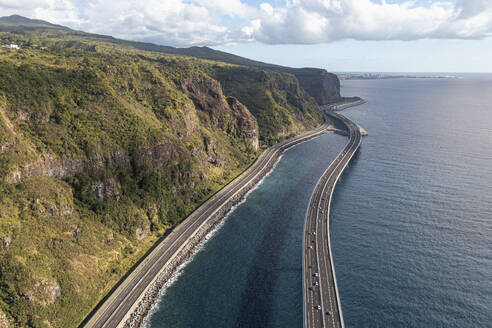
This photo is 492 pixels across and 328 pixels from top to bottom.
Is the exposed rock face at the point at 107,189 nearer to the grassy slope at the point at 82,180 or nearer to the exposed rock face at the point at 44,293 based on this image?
the grassy slope at the point at 82,180

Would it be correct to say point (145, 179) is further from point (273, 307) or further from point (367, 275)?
point (367, 275)

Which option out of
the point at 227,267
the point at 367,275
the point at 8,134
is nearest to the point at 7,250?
the point at 8,134

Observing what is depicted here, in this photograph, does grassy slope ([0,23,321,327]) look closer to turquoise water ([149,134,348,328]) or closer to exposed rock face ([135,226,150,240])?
exposed rock face ([135,226,150,240])

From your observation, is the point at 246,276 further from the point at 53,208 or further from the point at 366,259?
the point at 53,208

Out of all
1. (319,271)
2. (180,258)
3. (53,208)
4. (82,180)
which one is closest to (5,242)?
(53,208)

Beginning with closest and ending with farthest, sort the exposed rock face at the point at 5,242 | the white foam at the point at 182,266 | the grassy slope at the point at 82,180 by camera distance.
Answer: the exposed rock face at the point at 5,242, the grassy slope at the point at 82,180, the white foam at the point at 182,266

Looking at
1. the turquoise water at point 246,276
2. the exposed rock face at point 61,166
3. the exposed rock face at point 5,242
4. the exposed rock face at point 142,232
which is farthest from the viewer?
the exposed rock face at point 142,232

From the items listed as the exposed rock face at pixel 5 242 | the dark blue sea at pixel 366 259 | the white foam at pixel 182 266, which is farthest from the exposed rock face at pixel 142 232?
the exposed rock face at pixel 5 242
